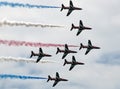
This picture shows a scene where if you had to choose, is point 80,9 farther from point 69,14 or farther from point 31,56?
point 31,56

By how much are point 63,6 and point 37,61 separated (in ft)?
63.8

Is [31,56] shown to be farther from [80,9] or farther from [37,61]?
[80,9]

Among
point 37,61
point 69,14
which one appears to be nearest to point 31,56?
point 37,61

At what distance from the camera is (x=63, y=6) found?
19650cm

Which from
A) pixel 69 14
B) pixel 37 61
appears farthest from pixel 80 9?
pixel 37 61

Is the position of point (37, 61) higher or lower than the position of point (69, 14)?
lower

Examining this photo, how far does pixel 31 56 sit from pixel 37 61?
2512 mm

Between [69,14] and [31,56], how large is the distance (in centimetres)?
1806

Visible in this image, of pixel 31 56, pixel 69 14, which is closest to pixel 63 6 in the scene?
pixel 69 14

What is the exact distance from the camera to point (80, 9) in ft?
647

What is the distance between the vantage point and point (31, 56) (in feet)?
652

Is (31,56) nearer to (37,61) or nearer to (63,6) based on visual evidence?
(37,61)

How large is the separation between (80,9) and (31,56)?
21589 millimetres

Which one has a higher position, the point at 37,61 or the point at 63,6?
the point at 63,6
